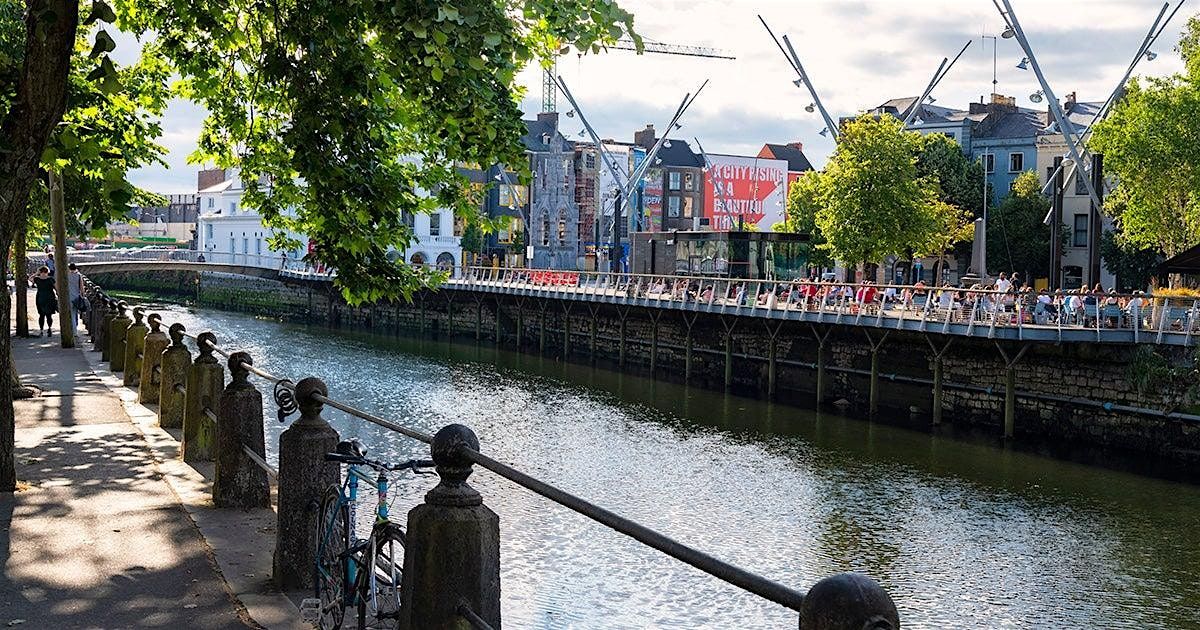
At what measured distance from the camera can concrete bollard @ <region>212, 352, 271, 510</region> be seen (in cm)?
888

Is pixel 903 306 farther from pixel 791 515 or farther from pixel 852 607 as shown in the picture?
pixel 852 607

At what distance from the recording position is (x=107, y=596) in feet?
23.5

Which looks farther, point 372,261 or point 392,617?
point 372,261

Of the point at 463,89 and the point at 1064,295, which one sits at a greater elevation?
the point at 463,89

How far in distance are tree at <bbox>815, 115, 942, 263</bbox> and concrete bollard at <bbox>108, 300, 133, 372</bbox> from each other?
118 ft

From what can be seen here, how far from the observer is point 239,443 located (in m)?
8.98

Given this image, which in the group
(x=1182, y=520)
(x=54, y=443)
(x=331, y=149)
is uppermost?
(x=331, y=149)

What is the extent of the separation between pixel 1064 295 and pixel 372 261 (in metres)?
24.5

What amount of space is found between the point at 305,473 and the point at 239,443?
2417 millimetres

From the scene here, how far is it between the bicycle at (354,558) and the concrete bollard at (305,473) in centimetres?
13

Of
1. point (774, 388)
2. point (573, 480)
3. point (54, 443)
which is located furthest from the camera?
point (774, 388)

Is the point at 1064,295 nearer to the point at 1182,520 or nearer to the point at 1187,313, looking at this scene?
the point at 1187,313

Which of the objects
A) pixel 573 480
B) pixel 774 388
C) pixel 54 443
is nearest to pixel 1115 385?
pixel 774 388

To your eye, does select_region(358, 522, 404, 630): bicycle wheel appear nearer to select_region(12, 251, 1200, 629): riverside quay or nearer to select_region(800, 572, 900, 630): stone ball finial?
select_region(12, 251, 1200, 629): riverside quay
